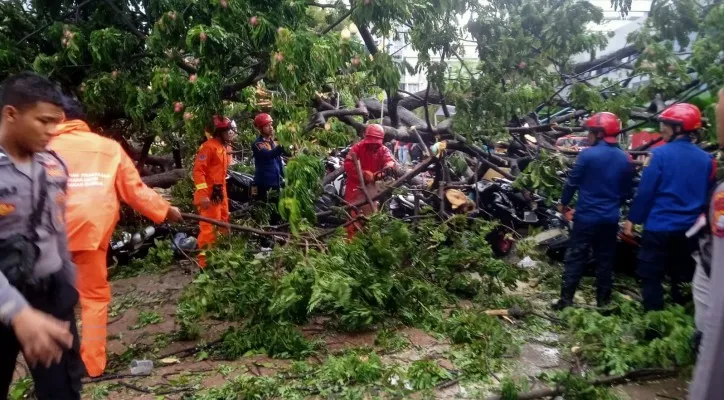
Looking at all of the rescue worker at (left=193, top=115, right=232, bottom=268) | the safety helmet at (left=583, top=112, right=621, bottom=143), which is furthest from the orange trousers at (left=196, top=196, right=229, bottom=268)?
the safety helmet at (left=583, top=112, right=621, bottom=143)

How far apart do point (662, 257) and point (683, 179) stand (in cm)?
59

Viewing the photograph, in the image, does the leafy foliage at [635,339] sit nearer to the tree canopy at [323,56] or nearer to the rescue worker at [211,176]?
the tree canopy at [323,56]

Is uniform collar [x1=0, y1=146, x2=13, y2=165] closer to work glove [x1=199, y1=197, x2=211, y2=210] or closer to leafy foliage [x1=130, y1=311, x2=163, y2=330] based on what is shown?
leafy foliage [x1=130, y1=311, x2=163, y2=330]

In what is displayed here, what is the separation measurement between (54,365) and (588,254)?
412 centimetres

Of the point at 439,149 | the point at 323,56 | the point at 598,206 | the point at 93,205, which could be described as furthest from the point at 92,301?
the point at 598,206

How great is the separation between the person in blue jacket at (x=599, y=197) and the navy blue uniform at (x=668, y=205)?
1.38ft

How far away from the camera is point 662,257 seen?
4156 mm

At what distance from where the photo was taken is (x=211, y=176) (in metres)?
5.95

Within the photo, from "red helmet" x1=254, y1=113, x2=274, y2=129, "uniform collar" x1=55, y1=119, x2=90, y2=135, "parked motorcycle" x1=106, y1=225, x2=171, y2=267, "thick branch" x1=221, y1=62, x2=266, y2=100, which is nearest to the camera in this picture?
"uniform collar" x1=55, y1=119, x2=90, y2=135

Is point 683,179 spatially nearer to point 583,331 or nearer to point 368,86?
point 583,331

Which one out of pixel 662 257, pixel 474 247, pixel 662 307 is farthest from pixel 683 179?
pixel 474 247

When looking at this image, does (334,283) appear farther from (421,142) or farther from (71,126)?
(421,142)

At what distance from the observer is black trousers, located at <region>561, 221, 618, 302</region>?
477 cm

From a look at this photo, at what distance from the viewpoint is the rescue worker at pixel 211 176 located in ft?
18.9
